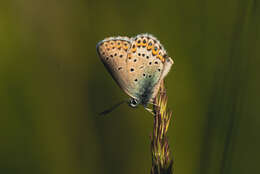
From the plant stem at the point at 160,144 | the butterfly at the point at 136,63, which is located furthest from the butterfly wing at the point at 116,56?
the plant stem at the point at 160,144

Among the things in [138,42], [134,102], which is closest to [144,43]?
[138,42]

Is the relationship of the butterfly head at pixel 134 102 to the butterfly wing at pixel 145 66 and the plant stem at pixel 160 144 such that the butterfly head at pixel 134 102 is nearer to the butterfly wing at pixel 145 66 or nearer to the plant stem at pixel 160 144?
the butterfly wing at pixel 145 66

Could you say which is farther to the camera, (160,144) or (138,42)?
(138,42)

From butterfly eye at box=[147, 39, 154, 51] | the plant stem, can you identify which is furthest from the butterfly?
the plant stem
